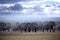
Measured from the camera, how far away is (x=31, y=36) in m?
1.92

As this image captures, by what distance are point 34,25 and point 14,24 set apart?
28 centimetres

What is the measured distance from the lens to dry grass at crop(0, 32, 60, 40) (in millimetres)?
1909

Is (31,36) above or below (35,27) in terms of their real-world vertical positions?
below

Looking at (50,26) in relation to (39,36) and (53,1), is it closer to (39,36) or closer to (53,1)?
(39,36)

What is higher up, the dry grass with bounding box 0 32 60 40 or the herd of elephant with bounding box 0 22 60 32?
the herd of elephant with bounding box 0 22 60 32

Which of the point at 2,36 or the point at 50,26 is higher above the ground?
the point at 50,26

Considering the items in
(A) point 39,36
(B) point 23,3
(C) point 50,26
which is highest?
(B) point 23,3

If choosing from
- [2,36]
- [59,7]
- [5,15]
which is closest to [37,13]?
[59,7]

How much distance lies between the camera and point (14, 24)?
6.34 ft

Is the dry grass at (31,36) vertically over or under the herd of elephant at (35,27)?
under

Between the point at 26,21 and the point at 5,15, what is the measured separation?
1.01 feet

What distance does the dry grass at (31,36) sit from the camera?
1909mm

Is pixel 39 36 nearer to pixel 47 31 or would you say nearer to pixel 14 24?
pixel 47 31

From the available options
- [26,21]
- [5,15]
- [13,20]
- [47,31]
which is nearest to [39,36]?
[47,31]
